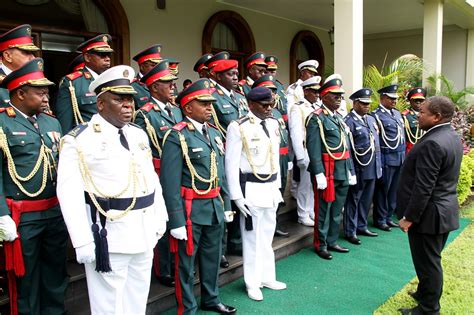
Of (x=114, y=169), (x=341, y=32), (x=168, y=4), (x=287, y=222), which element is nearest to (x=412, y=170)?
(x=114, y=169)

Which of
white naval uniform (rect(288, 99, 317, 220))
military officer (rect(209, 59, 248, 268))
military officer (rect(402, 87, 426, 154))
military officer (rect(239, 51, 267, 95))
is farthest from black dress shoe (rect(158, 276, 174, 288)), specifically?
military officer (rect(402, 87, 426, 154))

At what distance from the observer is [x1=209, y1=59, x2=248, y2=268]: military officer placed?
474 cm

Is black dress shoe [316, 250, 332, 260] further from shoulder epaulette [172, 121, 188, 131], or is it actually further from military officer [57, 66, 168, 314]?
military officer [57, 66, 168, 314]

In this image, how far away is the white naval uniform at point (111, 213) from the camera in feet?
8.40

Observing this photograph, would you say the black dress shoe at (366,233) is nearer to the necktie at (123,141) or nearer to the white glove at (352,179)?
the white glove at (352,179)

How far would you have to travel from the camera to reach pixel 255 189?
3.91m

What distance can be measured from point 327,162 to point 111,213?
3061mm

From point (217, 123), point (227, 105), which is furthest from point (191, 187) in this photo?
point (227, 105)

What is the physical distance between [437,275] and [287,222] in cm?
274

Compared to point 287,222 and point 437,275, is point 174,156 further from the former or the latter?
point 287,222

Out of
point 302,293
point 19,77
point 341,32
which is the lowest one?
point 302,293

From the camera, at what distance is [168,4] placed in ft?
27.1

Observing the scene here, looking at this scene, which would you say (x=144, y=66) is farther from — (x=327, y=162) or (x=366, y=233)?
(x=366, y=233)

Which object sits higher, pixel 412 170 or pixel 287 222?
pixel 412 170
